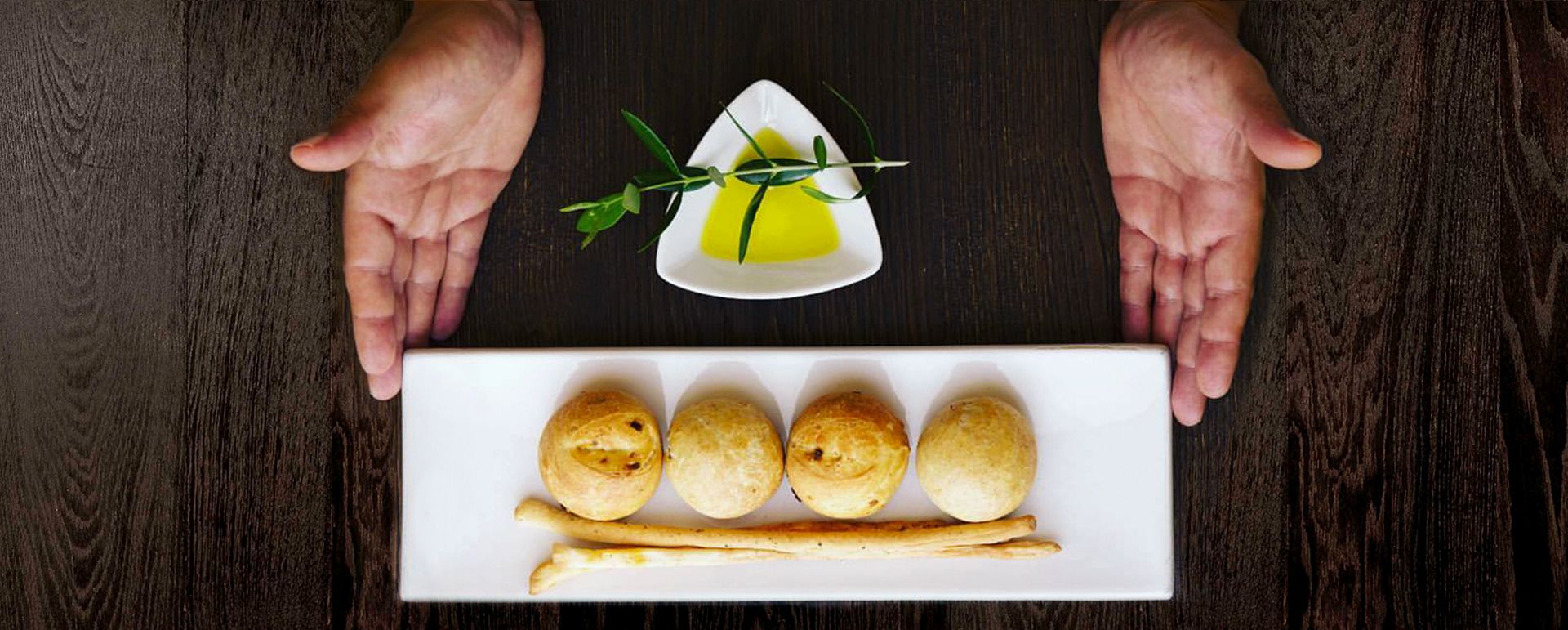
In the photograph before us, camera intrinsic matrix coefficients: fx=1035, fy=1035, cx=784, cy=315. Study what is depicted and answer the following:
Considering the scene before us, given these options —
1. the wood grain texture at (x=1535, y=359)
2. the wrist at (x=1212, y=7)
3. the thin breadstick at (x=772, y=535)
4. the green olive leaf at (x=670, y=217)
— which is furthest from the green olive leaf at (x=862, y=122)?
the wood grain texture at (x=1535, y=359)

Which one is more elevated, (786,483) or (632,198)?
(632,198)

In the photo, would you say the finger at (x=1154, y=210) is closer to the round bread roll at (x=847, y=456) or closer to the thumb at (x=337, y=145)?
the round bread roll at (x=847, y=456)

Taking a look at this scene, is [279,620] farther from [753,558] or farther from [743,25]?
[743,25]

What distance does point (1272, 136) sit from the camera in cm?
97

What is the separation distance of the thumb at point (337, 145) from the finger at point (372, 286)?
14 cm

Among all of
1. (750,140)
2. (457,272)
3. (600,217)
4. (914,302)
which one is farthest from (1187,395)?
(457,272)

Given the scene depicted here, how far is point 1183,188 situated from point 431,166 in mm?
846

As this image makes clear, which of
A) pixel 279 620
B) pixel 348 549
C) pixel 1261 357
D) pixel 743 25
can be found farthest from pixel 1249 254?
pixel 279 620

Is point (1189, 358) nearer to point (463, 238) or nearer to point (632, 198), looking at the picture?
point (632, 198)

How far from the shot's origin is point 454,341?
4.01 feet

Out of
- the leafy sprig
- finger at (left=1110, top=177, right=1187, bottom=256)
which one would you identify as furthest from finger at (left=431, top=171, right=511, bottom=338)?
finger at (left=1110, top=177, right=1187, bottom=256)

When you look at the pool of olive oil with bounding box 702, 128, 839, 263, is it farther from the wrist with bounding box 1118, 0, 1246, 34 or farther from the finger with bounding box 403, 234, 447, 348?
the wrist with bounding box 1118, 0, 1246, 34

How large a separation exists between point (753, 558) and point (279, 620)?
582 mm

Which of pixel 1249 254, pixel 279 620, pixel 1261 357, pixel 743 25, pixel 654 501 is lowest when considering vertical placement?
pixel 279 620
